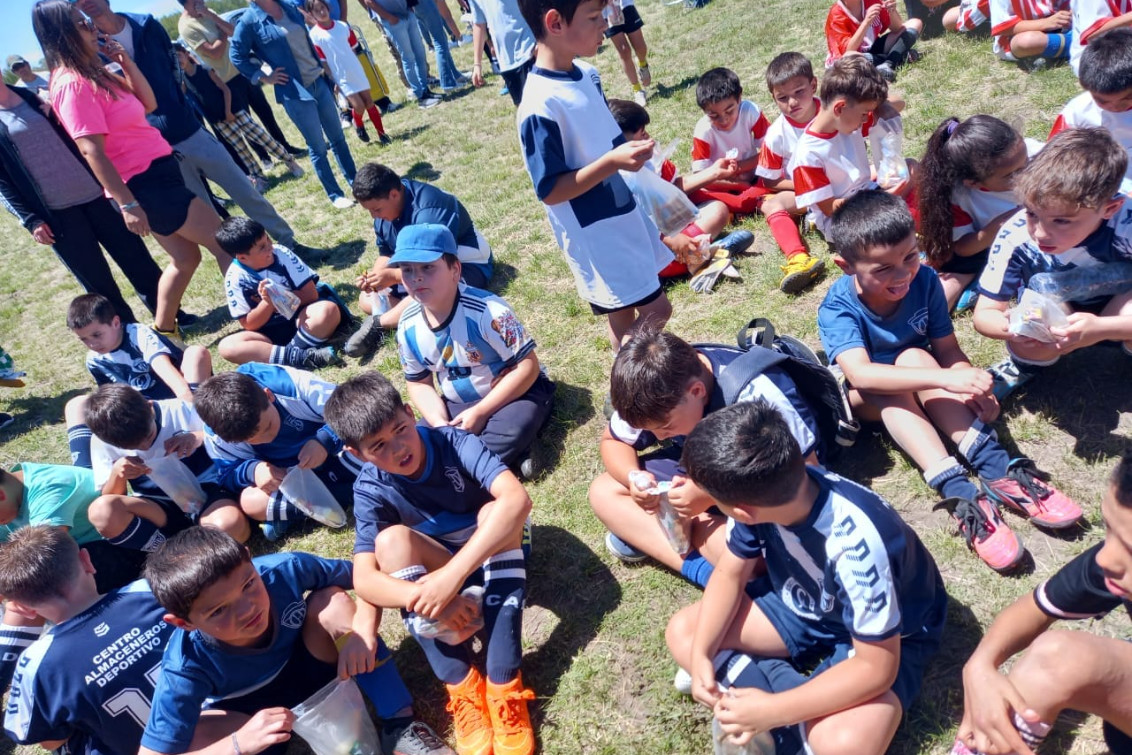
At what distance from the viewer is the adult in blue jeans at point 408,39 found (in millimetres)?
10008

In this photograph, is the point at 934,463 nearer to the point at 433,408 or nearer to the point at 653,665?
the point at 653,665

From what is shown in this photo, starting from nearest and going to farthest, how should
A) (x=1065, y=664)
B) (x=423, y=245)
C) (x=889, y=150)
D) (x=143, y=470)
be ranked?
(x=1065, y=664), (x=423, y=245), (x=143, y=470), (x=889, y=150)

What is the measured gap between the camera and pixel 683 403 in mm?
2465

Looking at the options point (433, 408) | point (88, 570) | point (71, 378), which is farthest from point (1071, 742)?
point (71, 378)

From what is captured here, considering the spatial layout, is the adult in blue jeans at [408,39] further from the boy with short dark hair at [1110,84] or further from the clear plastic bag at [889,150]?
the boy with short dark hair at [1110,84]

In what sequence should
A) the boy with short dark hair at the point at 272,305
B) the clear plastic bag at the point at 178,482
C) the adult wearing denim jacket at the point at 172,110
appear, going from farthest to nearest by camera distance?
the adult wearing denim jacket at the point at 172,110
the boy with short dark hair at the point at 272,305
the clear plastic bag at the point at 178,482

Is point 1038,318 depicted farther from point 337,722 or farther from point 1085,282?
point 337,722

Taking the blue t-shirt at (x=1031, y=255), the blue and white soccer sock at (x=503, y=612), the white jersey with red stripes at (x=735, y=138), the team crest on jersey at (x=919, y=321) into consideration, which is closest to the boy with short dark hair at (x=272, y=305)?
the white jersey with red stripes at (x=735, y=138)

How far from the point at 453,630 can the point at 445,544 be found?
0.50 metres

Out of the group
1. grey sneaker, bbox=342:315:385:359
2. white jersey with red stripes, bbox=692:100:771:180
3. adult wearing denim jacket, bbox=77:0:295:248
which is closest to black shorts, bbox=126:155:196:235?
adult wearing denim jacket, bbox=77:0:295:248

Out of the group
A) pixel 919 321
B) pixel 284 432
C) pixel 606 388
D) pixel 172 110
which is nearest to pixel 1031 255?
pixel 919 321

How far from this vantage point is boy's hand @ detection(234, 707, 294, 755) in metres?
2.32

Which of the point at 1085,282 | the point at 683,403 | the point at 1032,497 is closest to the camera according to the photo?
the point at 683,403

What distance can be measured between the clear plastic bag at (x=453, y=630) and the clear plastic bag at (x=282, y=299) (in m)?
3.04
